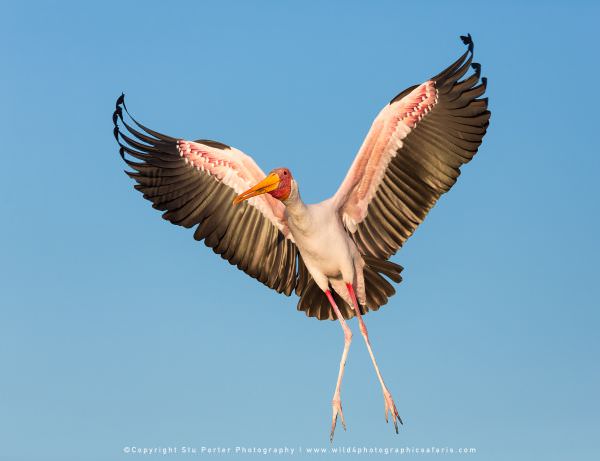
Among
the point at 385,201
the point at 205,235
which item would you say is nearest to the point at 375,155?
the point at 385,201

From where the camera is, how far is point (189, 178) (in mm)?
15109

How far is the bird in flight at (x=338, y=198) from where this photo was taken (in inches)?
550

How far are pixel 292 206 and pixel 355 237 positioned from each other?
53.5 inches

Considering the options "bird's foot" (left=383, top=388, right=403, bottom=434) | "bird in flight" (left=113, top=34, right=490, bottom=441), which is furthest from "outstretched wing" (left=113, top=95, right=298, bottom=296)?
"bird's foot" (left=383, top=388, right=403, bottom=434)

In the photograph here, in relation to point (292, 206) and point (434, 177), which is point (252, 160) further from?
point (434, 177)

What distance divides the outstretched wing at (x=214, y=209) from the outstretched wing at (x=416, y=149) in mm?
1171

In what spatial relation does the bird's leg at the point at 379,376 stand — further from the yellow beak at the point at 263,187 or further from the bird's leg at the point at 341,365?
the yellow beak at the point at 263,187

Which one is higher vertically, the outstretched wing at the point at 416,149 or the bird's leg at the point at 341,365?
the outstretched wing at the point at 416,149

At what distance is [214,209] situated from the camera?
49.4 feet

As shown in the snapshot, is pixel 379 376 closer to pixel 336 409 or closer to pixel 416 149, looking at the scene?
pixel 336 409

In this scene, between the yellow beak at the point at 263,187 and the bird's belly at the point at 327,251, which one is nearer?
the yellow beak at the point at 263,187

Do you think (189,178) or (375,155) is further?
(189,178)

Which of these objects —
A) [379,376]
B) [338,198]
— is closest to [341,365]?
[379,376]

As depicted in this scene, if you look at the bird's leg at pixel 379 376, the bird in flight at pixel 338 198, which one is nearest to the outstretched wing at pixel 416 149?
the bird in flight at pixel 338 198
